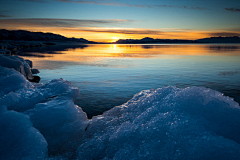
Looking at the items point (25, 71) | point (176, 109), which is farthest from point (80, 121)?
point (25, 71)

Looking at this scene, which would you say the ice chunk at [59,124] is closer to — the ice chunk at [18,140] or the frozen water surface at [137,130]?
the frozen water surface at [137,130]

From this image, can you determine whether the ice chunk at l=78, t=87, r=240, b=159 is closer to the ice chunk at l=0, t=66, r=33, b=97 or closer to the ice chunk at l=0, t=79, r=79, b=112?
the ice chunk at l=0, t=79, r=79, b=112

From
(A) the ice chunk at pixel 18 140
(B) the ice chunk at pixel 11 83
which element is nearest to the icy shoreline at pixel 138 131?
(A) the ice chunk at pixel 18 140

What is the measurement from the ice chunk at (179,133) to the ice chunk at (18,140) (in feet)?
3.19

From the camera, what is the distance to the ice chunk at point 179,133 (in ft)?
9.62

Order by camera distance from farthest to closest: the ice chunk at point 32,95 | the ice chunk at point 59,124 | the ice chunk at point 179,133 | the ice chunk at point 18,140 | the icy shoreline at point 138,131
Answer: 1. the ice chunk at point 32,95
2. the ice chunk at point 59,124
3. the ice chunk at point 18,140
4. the icy shoreline at point 138,131
5. the ice chunk at point 179,133

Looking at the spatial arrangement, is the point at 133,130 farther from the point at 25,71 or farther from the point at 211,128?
the point at 25,71

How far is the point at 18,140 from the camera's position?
12.6 feet

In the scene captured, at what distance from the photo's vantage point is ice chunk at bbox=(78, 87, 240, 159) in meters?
2.93

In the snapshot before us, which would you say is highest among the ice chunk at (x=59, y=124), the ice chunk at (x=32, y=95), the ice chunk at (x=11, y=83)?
the ice chunk at (x=11, y=83)

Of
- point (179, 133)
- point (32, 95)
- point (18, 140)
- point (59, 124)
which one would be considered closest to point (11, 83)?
point (32, 95)

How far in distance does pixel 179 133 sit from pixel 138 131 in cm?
90

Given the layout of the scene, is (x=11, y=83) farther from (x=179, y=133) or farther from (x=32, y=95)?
(x=179, y=133)

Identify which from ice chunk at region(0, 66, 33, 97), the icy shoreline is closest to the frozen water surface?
the icy shoreline
